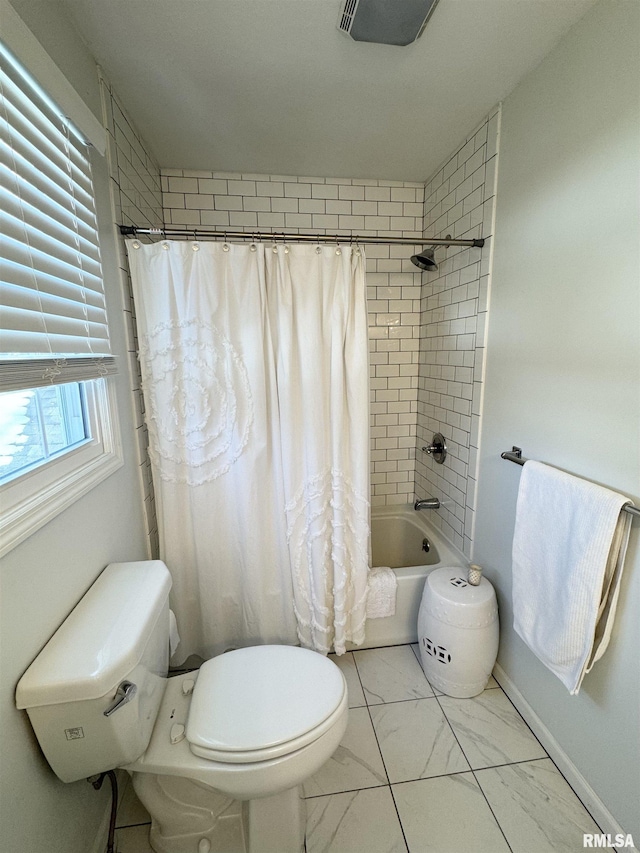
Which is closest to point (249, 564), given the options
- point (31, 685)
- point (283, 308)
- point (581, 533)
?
point (31, 685)

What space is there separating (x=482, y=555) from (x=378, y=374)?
121 cm

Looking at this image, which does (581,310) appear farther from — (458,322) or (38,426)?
(38,426)

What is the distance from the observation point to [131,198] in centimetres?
147

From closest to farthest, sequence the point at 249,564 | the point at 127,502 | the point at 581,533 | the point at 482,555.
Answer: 1. the point at 581,533
2. the point at 127,502
3. the point at 249,564
4. the point at 482,555

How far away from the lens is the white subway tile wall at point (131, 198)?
1.29 meters

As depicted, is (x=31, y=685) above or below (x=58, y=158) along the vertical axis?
below

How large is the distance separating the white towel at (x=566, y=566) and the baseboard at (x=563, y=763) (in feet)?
1.22

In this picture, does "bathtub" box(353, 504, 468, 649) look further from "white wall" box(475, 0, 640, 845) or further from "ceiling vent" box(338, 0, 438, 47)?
"ceiling vent" box(338, 0, 438, 47)

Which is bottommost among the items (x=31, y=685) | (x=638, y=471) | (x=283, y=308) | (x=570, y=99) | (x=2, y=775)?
(x=2, y=775)

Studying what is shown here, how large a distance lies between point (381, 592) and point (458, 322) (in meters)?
1.38

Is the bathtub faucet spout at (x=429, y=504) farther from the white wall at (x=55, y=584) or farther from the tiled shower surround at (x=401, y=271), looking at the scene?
the white wall at (x=55, y=584)

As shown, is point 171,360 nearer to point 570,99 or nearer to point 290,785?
point 290,785

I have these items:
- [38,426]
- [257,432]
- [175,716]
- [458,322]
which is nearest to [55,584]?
[38,426]

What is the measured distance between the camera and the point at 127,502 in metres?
1.30
